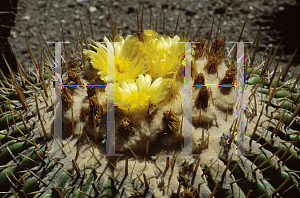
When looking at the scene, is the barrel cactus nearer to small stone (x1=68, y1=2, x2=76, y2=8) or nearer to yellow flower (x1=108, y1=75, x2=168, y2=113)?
yellow flower (x1=108, y1=75, x2=168, y2=113)

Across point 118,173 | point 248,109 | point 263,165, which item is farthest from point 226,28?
point 118,173

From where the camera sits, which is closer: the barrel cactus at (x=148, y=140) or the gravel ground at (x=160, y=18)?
the barrel cactus at (x=148, y=140)

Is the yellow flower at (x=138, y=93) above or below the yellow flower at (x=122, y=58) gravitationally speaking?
below

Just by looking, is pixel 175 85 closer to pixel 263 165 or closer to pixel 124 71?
pixel 124 71

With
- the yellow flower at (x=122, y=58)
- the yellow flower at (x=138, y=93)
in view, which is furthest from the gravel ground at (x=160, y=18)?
the yellow flower at (x=138, y=93)

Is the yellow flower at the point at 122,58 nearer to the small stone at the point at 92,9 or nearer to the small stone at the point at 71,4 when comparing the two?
the small stone at the point at 92,9

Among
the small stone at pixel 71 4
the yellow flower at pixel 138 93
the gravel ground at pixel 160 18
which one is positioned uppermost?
the small stone at pixel 71 4

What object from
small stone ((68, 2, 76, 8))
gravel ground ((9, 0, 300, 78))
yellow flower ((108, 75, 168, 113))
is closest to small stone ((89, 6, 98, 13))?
gravel ground ((9, 0, 300, 78))

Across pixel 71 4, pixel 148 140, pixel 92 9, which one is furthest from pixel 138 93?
pixel 71 4
